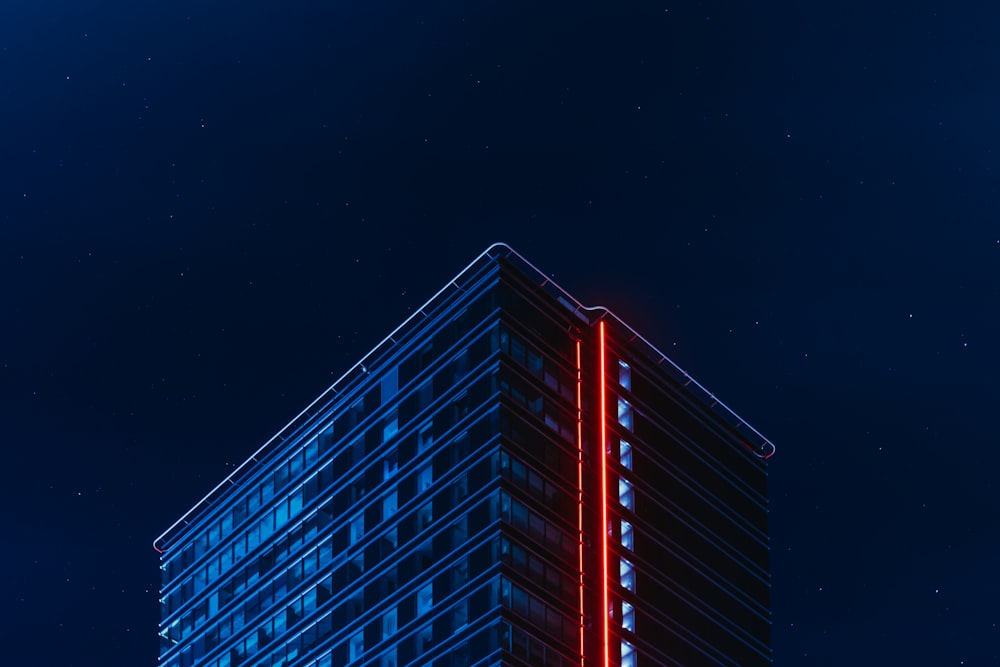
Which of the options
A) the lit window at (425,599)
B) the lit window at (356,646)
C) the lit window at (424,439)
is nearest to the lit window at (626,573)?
the lit window at (425,599)

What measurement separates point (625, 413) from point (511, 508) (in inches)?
591

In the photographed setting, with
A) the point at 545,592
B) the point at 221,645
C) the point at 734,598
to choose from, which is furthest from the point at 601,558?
the point at 221,645

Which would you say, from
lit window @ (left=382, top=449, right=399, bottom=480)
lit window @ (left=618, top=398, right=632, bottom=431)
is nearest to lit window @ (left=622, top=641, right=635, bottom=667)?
lit window @ (left=618, top=398, right=632, bottom=431)

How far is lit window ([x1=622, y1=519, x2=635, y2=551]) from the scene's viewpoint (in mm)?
140625

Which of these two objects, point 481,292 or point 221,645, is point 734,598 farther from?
point 221,645

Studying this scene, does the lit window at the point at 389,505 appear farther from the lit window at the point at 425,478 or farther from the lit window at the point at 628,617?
the lit window at the point at 628,617

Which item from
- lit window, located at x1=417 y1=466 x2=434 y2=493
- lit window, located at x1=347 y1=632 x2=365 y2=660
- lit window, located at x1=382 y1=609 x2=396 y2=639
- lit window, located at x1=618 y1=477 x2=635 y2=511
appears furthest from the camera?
lit window, located at x1=347 y1=632 x2=365 y2=660

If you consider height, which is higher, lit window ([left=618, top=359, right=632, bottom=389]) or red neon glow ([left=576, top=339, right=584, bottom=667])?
lit window ([left=618, top=359, right=632, bottom=389])

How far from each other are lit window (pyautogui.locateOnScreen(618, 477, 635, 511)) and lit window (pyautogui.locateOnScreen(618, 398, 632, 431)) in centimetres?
417

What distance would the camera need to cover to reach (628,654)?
13662cm

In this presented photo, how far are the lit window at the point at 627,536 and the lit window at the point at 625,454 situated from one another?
413cm

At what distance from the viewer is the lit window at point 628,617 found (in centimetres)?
13738

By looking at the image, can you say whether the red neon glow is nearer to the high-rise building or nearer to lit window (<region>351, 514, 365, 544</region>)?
the high-rise building

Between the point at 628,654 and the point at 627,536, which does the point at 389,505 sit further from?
the point at 628,654
